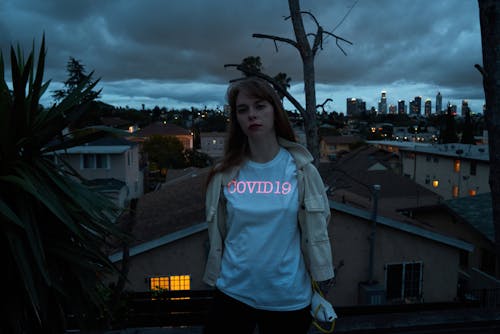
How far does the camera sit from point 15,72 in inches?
79.8

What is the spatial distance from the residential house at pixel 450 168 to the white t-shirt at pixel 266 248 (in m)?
28.5

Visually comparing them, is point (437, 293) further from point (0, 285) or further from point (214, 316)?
point (0, 285)

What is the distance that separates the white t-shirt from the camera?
1.79 m

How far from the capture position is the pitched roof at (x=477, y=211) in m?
12.9

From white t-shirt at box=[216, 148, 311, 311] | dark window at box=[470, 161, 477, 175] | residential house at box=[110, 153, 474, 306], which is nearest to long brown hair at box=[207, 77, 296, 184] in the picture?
white t-shirt at box=[216, 148, 311, 311]

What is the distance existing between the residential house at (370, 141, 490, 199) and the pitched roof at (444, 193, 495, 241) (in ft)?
40.0

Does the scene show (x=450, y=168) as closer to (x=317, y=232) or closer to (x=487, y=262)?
(x=487, y=262)

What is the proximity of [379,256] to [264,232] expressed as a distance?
29.2ft

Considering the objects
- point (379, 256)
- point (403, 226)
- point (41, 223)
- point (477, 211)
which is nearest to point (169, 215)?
point (379, 256)

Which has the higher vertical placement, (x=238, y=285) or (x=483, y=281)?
(x=238, y=285)

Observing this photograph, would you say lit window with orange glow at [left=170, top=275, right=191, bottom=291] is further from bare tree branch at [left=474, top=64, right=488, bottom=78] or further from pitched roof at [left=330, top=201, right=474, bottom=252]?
bare tree branch at [left=474, top=64, right=488, bottom=78]

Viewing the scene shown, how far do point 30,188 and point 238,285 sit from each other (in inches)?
46.1

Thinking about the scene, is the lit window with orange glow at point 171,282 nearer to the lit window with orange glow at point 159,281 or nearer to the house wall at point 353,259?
the lit window with orange glow at point 159,281

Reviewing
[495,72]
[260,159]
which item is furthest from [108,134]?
[495,72]
